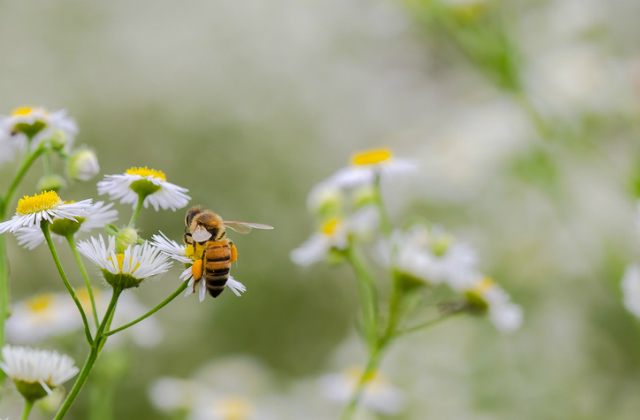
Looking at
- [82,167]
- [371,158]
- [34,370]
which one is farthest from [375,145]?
[34,370]

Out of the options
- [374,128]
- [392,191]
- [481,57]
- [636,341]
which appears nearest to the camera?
[481,57]

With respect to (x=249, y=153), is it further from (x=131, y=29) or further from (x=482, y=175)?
(x=482, y=175)

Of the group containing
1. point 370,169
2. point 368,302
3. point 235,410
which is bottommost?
point 235,410

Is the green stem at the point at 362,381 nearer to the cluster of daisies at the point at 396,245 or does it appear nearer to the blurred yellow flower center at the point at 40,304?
the cluster of daisies at the point at 396,245

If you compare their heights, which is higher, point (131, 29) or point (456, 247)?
point (131, 29)

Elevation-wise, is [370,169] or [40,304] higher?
[370,169]

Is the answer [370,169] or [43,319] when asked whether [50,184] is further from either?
[43,319]

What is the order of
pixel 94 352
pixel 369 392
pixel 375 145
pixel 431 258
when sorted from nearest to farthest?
pixel 94 352 < pixel 431 258 < pixel 369 392 < pixel 375 145

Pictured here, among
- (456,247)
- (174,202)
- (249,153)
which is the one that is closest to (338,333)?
(249,153)
